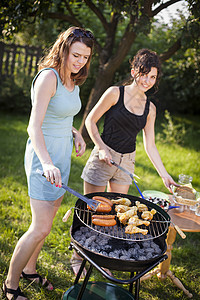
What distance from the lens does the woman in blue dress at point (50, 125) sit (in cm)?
190

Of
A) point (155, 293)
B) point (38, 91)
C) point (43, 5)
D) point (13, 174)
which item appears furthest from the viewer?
Result: point (13, 174)

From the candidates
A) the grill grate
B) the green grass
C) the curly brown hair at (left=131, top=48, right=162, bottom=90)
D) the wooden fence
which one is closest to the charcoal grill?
the grill grate

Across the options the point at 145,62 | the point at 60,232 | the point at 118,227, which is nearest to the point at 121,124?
the point at 145,62

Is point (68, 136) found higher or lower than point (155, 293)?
higher

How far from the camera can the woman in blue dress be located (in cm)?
190

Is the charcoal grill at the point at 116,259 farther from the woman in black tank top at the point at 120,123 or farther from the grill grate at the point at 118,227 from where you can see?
the woman in black tank top at the point at 120,123

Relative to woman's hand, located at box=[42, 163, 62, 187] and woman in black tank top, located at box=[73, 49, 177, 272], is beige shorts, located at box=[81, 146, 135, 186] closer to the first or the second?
woman in black tank top, located at box=[73, 49, 177, 272]

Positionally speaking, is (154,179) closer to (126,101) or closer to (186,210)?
(186,210)

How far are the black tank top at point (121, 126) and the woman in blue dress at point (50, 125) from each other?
408 millimetres

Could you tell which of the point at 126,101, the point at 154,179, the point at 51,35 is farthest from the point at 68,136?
the point at 51,35

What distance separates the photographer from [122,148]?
257 cm

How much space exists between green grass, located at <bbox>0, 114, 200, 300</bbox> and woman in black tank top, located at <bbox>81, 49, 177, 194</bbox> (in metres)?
0.85

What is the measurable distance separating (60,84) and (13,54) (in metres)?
6.45

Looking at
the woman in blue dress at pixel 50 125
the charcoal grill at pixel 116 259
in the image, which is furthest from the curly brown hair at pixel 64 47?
the charcoal grill at pixel 116 259
